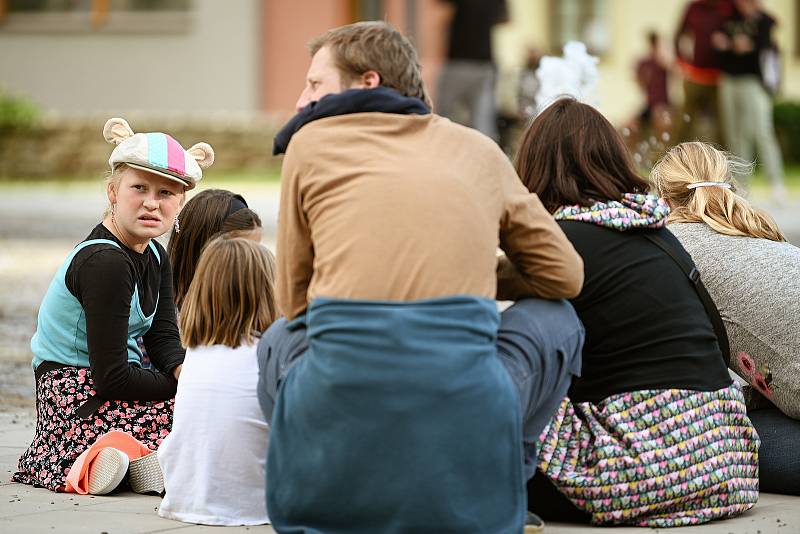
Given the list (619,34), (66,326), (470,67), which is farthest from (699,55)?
(619,34)

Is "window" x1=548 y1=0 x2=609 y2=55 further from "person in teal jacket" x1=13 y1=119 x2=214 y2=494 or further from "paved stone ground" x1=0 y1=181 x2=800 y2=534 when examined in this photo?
"person in teal jacket" x1=13 y1=119 x2=214 y2=494

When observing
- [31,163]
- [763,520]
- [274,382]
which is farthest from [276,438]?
[31,163]

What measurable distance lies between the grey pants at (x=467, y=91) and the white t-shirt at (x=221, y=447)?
11.2 meters

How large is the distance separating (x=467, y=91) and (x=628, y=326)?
450 inches

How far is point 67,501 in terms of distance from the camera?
4273 mm

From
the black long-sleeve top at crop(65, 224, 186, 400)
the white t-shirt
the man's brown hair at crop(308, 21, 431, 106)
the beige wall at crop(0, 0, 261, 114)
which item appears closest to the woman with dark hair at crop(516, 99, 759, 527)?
the man's brown hair at crop(308, 21, 431, 106)

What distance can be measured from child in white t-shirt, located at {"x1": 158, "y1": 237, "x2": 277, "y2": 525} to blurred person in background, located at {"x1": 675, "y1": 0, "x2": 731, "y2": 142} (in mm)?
11227

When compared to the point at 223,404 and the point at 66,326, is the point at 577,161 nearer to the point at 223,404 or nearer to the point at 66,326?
the point at 223,404

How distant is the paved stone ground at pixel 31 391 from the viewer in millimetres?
3909

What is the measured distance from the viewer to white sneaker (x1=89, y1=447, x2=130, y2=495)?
4332 millimetres

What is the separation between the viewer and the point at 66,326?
4.46 meters

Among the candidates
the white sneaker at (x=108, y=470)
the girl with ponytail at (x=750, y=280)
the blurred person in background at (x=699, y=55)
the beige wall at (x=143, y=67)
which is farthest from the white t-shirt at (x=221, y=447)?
the beige wall at (x=143, y=67)

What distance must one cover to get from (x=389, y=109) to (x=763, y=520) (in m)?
1.59

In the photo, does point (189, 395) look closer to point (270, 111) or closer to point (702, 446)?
point (702, 446)
